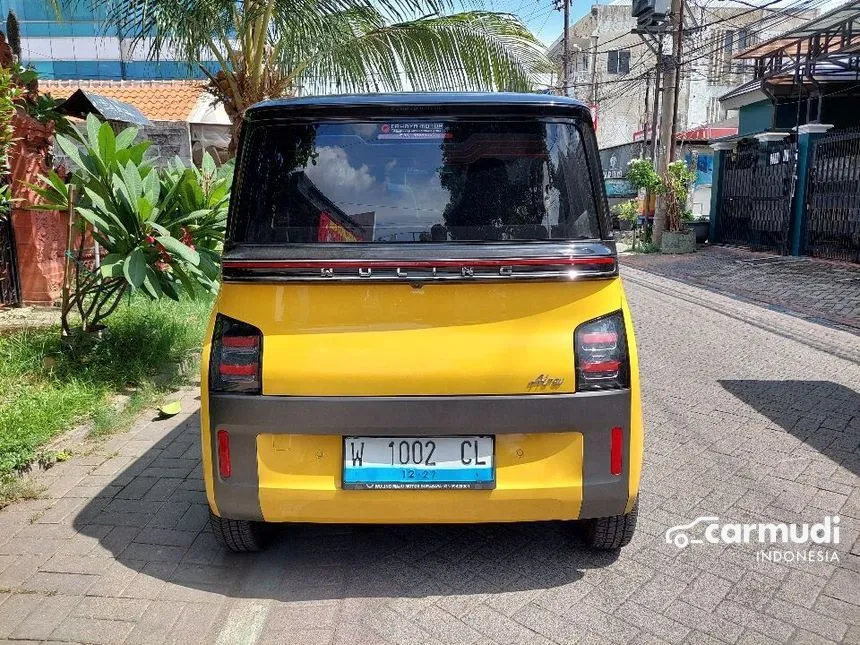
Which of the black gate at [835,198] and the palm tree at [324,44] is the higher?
the palm tree at [324,44]

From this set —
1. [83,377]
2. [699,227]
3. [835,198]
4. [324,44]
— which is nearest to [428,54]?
[324,44]

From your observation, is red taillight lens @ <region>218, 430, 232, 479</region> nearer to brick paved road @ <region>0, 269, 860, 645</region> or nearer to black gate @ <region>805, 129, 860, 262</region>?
brick paved road @ <region>0, 269, 860, 645</region>

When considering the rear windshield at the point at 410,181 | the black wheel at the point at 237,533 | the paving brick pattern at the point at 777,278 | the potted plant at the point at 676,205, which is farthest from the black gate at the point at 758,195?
Result: the black wheel at the point at 237,533

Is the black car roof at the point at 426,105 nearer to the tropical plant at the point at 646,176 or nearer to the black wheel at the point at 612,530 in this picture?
the black wheel at the point at 612,530

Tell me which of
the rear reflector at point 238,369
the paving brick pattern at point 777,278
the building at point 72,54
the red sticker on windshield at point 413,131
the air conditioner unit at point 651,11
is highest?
the building at point 72,54

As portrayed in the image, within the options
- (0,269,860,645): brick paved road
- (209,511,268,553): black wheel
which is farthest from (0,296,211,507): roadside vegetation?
(209,511,268,553): black wheel

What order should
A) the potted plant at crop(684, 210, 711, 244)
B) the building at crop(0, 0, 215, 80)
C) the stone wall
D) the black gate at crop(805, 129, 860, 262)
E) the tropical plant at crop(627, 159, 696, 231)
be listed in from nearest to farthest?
the stone wall, the black gate at crop(805, 129, 860, 262), the tropical plant at crop(627, 159, 696, 231), the potted plant at crop(684, 210, 711, 244), the building at crop(0, 0, 215, 80)

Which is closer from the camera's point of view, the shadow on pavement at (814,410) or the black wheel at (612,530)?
the black wheel at (612,530)

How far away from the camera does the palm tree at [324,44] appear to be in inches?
304

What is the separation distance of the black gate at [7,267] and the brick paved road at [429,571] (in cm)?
432

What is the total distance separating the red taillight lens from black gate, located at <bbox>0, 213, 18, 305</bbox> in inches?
248

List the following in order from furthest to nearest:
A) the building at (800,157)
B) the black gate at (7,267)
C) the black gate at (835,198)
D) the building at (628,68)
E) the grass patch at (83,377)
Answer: the building at (628,68)
the building at (800,157)
the black gate at (835,198)
the black gate at (7,267)
the grass patch at (83,377)

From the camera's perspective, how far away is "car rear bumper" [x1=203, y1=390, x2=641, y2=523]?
8.60ft

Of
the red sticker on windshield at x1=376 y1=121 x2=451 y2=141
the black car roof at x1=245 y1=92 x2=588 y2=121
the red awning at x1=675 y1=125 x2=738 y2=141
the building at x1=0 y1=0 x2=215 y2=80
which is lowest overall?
the red sticker on windshield at x1=376 y1=121 x2=451 y2=141
